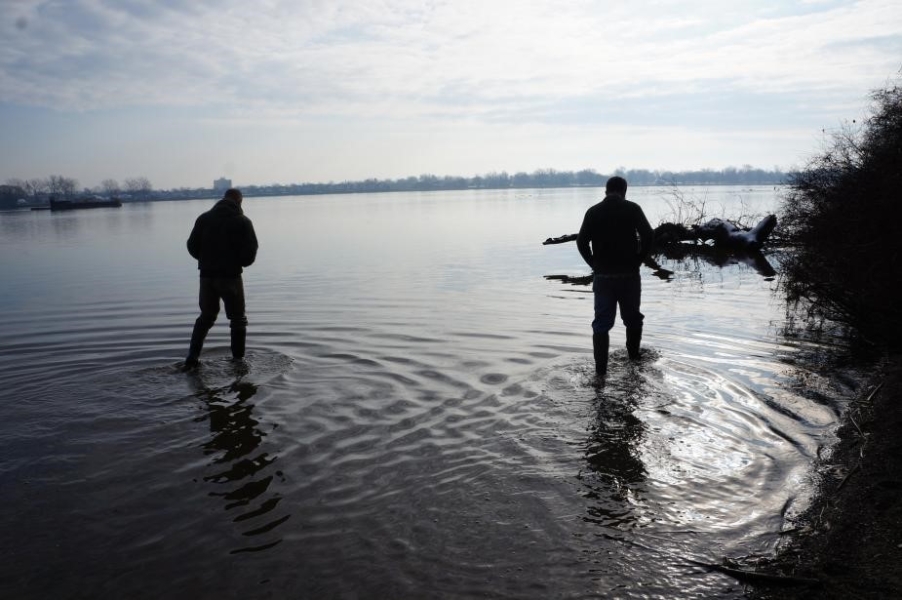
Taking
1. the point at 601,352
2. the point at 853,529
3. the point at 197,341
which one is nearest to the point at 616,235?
the point at 601,352

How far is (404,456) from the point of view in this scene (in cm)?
536

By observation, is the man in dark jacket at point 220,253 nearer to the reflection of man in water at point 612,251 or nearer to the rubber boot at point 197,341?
the rubber boot at point 197,341

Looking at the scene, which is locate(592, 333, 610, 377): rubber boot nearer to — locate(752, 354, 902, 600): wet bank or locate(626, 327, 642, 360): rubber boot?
locate(626, 327, 642, 360): rubber boot

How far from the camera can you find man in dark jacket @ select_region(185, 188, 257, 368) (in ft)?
27.0

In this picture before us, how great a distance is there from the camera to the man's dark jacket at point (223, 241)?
27.0ft

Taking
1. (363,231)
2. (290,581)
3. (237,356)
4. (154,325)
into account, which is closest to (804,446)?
(290,581)

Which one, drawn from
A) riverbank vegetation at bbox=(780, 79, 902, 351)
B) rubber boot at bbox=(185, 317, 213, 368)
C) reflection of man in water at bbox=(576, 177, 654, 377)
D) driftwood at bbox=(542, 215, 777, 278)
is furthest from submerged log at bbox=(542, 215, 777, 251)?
rubber boot at bbox=(185, 317, 213, 368)

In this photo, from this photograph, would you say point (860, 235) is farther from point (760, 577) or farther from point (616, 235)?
point (760, 577)

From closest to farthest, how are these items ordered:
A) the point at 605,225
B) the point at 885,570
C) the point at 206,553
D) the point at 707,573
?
1. the point at 885,570
2. the point at 707,573
3. the point at 206,553
4. the point at 605,225

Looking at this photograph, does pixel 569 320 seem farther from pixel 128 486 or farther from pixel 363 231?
pixel 363 231

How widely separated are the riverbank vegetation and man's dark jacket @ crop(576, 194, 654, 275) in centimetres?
311

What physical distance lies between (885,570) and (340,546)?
305 cm

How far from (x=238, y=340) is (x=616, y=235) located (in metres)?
5.35

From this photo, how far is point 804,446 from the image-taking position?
5.39 meters
